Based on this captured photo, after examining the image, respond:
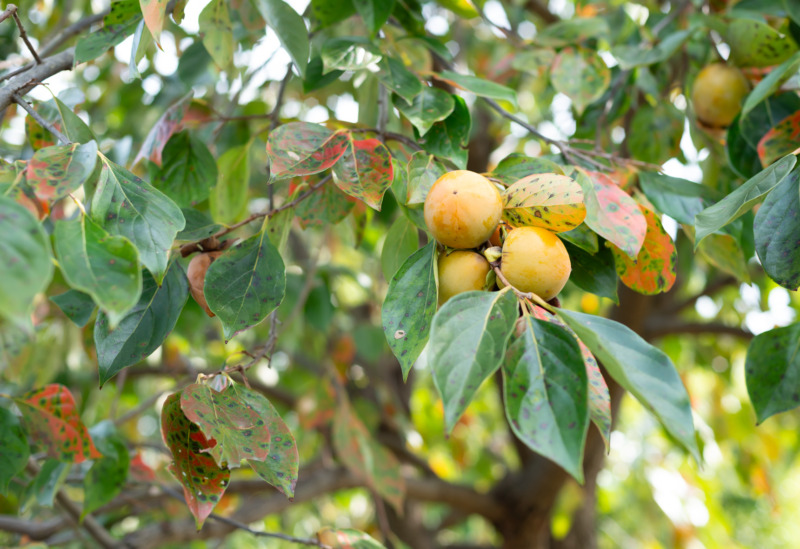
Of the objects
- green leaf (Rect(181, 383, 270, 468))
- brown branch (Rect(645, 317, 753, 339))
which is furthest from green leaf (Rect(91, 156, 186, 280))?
brown branch (Rect(645, 317, 753, 339))

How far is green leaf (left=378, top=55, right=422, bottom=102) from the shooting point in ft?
2.08

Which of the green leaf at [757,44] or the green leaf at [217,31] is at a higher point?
the green leaf at [217,31]

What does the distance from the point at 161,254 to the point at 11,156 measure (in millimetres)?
404

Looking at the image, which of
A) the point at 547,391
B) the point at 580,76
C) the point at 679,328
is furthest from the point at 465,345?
the point at 679,328

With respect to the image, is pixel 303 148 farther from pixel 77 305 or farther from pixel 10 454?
pixel 10 454

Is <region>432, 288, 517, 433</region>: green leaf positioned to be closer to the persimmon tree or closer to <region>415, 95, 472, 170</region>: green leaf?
the persimmon tree

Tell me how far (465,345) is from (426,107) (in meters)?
0.32

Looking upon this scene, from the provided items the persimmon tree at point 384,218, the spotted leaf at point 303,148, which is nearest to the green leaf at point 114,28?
the persimmon tree at point 384,218

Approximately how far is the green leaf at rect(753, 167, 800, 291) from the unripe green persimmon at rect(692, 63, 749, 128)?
356mm

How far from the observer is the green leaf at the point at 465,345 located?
1.27 feet

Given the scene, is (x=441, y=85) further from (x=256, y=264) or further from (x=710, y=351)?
(x=710, y=351)

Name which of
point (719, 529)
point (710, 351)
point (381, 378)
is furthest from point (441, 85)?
point (719, 529)

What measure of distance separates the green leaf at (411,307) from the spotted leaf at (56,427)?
0.45 metres

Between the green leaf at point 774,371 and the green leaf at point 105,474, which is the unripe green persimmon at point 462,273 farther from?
the green leaf at point 105,474
